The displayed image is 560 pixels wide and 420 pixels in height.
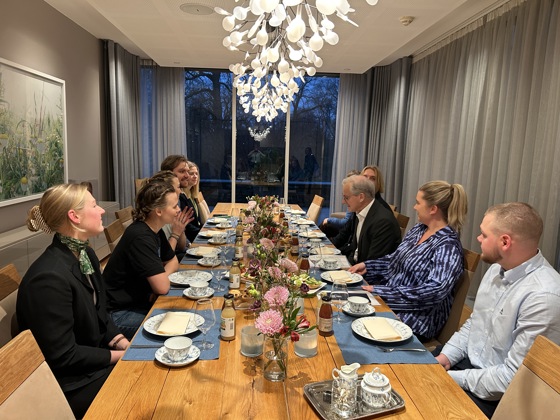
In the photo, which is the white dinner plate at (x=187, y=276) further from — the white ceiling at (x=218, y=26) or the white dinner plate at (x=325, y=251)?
the white ceiling at (x=218, y=26)

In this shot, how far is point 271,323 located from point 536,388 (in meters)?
0.76

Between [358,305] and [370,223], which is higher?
[370,223]

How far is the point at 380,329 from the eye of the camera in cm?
162

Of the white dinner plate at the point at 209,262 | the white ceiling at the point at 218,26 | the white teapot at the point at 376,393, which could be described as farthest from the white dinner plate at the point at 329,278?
the white ceiling at the point at 218,26

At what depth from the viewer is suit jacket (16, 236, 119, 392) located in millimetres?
1456

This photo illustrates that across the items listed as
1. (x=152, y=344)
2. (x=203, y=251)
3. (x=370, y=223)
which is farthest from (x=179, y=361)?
(x=370, y=223)

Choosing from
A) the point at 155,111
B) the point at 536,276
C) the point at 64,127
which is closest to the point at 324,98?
the point at 155,111

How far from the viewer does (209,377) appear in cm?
131

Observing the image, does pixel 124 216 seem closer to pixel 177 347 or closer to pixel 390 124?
pixel 177 347

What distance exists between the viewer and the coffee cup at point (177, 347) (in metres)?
1.38

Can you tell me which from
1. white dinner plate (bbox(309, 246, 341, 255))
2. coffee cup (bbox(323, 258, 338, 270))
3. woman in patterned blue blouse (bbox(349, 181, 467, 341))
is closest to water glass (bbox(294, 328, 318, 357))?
woman in patterned blue blouse (bbox(349, 181, 467, 341))

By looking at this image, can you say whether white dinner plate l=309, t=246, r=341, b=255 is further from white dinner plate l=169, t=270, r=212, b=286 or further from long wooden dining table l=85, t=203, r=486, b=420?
long wooden dining table l=85, t=203, r=486, b=420

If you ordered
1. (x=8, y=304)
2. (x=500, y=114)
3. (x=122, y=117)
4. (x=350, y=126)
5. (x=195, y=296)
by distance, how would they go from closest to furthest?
(x=8, y=304)
(x=195, y=296)
(x=500, y=114)
(x=122, y=117)
(x=350, y=126)

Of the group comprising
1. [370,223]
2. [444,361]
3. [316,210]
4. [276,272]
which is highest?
[276,272]
